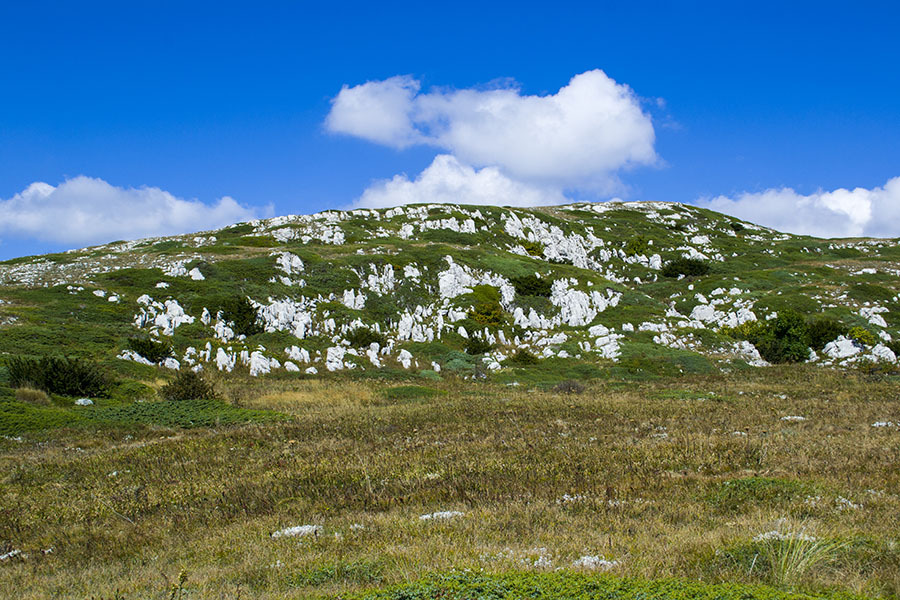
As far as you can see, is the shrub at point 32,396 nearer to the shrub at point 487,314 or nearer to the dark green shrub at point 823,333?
the shrub at point 487,314

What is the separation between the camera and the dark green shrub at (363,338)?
41206mm

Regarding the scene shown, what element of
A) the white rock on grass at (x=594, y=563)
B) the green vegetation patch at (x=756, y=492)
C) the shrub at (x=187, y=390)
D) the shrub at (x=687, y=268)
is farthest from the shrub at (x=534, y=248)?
the white rock on grass at (x=594, y=563)

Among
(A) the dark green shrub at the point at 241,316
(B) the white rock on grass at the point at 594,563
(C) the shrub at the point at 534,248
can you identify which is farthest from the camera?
(C) the shrub at the point at 534,248

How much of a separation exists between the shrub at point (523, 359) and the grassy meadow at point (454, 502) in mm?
17227

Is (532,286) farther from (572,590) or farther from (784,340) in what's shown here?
(572,590)

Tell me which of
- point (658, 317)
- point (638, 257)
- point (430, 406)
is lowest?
point (430, 406)

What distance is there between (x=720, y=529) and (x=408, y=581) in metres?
5.18

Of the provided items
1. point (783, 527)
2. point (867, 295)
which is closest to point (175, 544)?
point (783, 527)

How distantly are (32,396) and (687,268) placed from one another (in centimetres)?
7032

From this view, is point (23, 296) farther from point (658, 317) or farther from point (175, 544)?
point (658, 317)

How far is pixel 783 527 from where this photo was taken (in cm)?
780

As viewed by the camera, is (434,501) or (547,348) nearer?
(434,501)

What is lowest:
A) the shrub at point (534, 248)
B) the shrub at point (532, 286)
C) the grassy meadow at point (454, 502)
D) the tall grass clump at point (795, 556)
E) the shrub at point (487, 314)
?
the grassy meadow at point (454, 502)

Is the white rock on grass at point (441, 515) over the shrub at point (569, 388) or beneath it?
over
